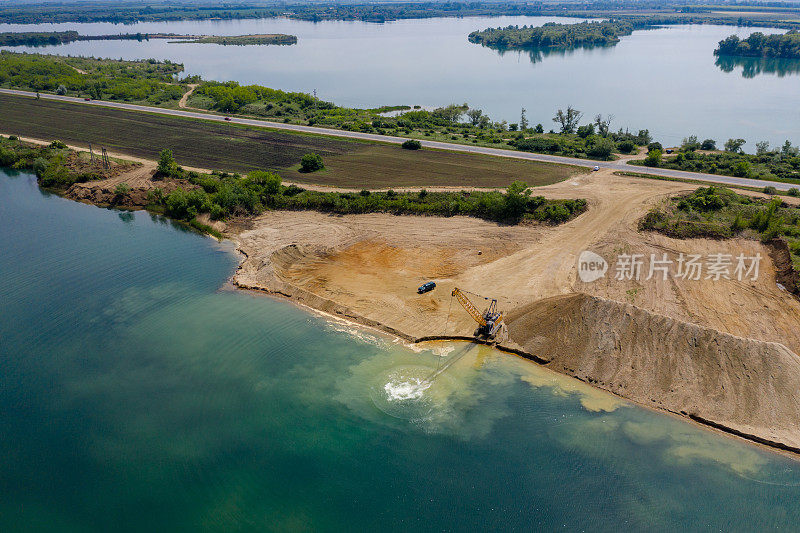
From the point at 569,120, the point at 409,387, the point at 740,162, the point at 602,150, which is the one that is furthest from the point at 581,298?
the point at 569,120

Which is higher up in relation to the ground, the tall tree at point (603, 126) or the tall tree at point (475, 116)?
the tall tree at point (475, 116)

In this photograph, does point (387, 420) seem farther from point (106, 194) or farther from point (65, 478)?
point (106, 194)

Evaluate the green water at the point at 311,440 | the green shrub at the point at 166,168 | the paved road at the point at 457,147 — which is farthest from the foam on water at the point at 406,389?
the paved road at the point at 457,147

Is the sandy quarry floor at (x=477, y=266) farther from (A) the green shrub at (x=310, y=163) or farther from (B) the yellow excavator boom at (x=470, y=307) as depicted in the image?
(A) the green shrub at (x=310, y=163)

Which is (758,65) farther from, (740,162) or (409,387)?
(409,387)

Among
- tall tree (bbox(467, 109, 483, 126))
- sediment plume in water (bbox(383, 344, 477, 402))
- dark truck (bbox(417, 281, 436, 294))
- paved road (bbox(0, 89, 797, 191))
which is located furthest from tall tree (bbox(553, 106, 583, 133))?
sediment plume in water (bbox(383, 344, 477, 402))

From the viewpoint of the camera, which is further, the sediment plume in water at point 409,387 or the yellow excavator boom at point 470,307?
the yellow excavator boom at point 470,307

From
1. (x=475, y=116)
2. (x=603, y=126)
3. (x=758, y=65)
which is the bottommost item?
(x=603, y=126)
